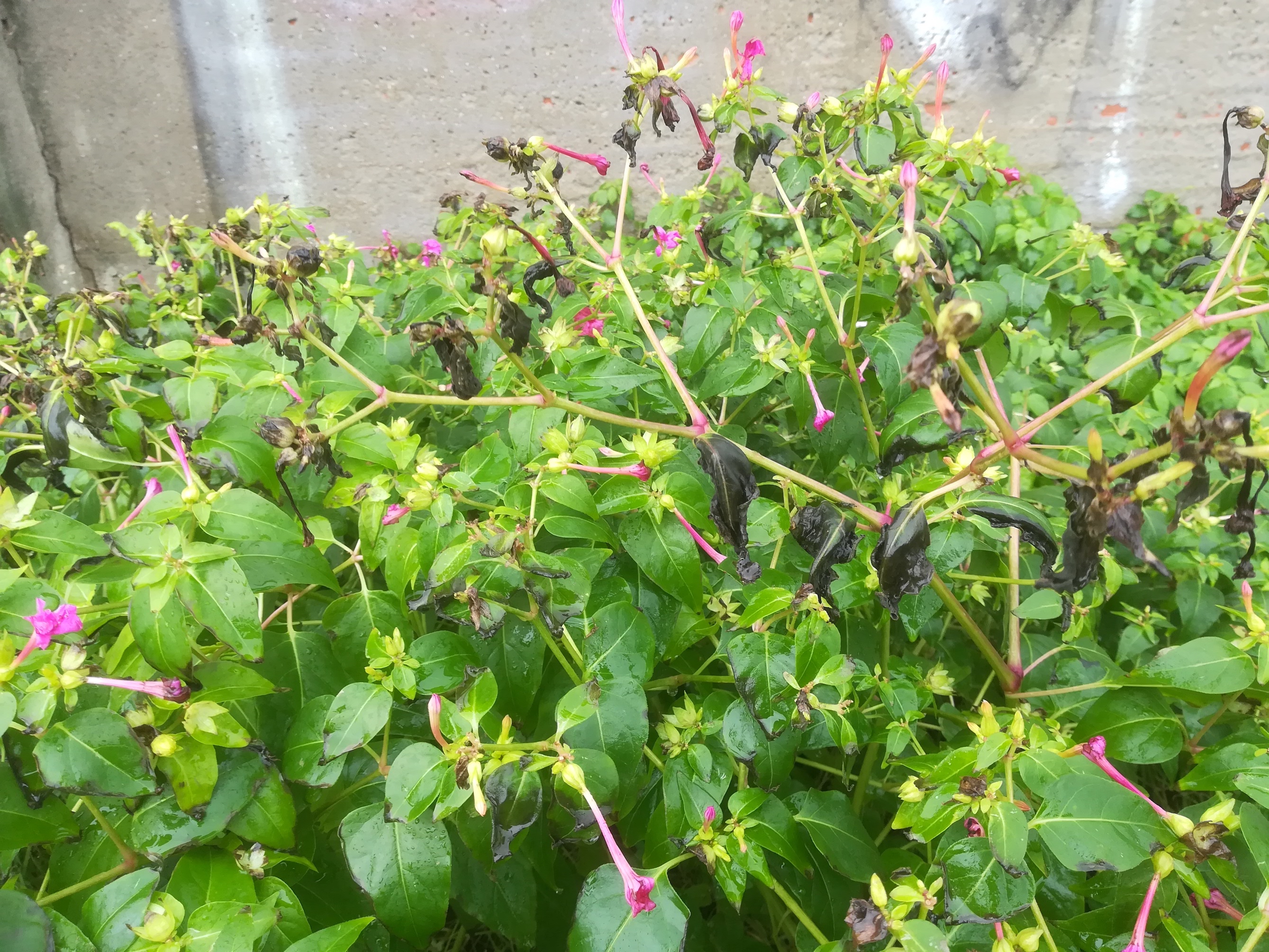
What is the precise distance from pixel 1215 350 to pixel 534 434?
0.64 meters

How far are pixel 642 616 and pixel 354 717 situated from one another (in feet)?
1.03

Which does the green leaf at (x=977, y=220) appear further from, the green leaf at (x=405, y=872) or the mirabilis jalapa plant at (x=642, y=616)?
the green leaf at (x=405, y=872)

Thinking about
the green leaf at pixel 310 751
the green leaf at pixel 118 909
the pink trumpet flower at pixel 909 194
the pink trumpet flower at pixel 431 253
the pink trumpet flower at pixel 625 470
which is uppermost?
the pink trumpet flower at pixel 909 194

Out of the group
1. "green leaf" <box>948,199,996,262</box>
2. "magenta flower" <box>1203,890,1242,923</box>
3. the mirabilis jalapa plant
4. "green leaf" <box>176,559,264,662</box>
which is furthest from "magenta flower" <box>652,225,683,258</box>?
"magenta flower" <box>1203,890,1242,923</box>

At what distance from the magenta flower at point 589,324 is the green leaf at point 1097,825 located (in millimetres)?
819

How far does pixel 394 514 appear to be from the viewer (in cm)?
75

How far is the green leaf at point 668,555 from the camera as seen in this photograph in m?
0.75

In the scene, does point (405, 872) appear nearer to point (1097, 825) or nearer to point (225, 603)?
point (225, 603)

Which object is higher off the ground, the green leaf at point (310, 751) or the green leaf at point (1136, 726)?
the green leaf at point (310, 751)

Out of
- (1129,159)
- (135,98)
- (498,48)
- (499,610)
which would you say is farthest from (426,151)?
(1129,159)

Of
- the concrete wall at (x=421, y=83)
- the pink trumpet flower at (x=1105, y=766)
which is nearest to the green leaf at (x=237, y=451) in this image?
the pink trumpet flower at (x=1105, y=766)

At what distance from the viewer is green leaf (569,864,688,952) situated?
63 centimetres

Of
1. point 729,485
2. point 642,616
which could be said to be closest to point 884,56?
point 729,485

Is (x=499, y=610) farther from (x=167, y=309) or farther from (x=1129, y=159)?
(x=1129, y=159)
